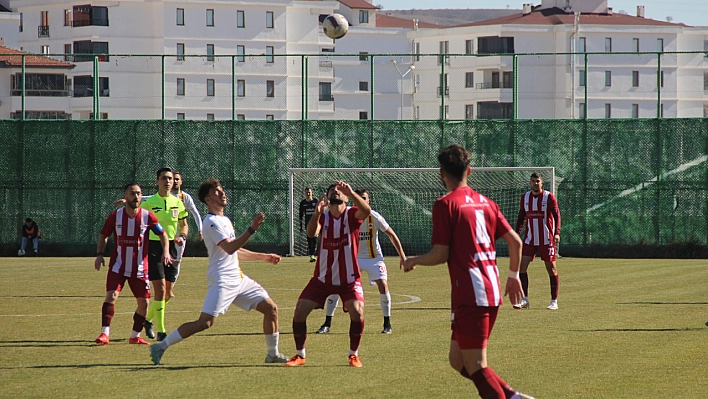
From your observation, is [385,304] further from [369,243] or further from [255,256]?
[255,256]

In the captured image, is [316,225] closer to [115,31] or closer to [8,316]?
[8,316]

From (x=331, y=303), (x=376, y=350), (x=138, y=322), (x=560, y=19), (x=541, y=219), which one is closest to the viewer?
(x=376, y=350)

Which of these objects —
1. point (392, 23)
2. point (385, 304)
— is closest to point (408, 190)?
point (385, 304)

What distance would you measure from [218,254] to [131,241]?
2246 millimetres

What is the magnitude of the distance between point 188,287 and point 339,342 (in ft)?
26.5

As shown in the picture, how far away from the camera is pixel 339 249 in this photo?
10.4 metres

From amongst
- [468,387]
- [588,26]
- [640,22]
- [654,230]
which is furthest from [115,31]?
[468,387]

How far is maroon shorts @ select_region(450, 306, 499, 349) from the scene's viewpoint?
6863 millimetres

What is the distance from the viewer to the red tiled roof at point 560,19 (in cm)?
8800

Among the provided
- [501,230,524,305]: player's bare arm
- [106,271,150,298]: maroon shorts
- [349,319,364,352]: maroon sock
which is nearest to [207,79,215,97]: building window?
[106,271,150,298]: maroon shorts

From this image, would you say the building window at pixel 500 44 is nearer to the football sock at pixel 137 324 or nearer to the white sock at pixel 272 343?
the football sock at pixel 137 324

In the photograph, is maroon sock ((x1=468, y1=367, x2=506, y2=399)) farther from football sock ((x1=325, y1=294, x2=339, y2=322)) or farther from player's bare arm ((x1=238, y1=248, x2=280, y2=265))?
football sock ((x1=325, y1=294, x2=339, y2=322))

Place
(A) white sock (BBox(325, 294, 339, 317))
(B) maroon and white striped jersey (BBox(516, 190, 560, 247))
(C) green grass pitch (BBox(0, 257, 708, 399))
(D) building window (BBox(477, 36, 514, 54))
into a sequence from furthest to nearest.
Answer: (D) building window (BBox(477, 36, 514, 54)) → (B) maroon and white striped jersey (BBox(516, 190, 560, 247)) → (A) white sock (BBox(325, 294, 339, 317)) → (C) green grass pitch (BBox(0, 257, 708, 399))

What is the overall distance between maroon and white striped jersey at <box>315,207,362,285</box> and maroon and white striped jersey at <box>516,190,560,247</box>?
606 centimetres
